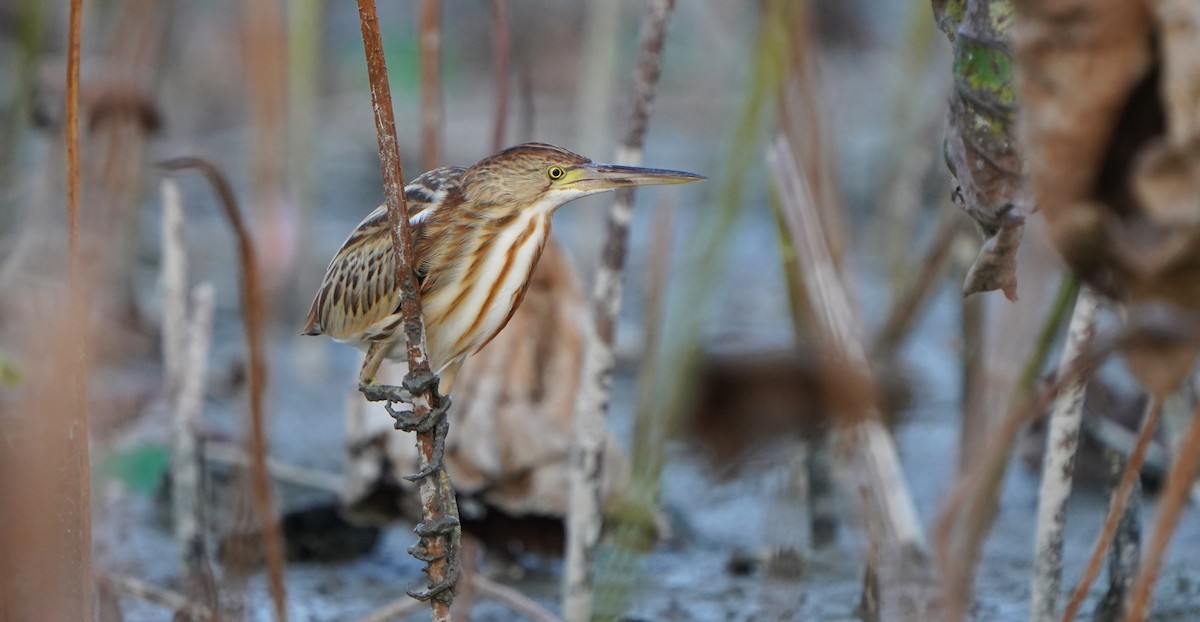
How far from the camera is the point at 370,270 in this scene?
1.77 metres

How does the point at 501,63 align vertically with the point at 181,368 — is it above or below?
above

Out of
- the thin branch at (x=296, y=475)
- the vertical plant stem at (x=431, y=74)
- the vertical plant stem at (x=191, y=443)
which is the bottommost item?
the thin branch at (x=296, y=475)

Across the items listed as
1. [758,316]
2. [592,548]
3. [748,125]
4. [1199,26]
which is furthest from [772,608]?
[758,316]

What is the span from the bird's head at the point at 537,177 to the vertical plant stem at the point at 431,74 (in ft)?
1.71

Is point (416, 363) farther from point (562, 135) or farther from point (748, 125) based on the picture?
point (562, 135)

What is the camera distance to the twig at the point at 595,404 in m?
1.97

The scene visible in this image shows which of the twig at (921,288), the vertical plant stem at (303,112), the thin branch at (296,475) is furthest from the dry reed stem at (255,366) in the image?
the vertical plant stem at (303,112)

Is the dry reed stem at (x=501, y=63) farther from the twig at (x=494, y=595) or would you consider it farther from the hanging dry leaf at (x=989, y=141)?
the hanging dry leaf at (x=989, y=141)

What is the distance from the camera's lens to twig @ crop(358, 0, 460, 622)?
4.39 ft

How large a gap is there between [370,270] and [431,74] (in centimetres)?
51

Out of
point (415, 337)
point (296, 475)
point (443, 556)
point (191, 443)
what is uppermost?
point (415, 337)

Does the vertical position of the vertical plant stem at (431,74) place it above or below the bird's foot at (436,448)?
above

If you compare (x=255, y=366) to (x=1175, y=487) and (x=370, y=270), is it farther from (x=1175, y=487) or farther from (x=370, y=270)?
(x=1175, y=487)

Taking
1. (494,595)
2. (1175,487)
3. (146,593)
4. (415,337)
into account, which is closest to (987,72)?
(1175,487)
